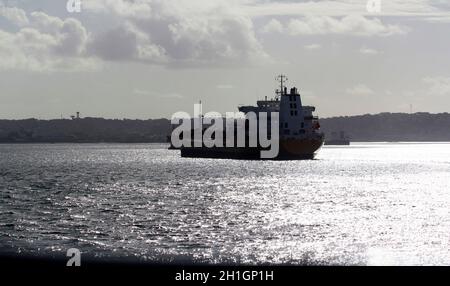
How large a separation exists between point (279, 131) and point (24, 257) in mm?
98310

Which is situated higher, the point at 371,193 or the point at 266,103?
the point at 266,103

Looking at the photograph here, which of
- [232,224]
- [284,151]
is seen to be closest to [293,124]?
[284,151]

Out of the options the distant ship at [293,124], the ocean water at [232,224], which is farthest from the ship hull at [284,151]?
the ocean water at [232,224]

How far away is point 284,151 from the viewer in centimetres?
13050

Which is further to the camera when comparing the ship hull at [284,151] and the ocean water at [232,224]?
the ship hull at [284,151]

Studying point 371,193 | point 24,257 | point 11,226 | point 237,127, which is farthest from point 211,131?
point 24,257

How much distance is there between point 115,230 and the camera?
121 ft

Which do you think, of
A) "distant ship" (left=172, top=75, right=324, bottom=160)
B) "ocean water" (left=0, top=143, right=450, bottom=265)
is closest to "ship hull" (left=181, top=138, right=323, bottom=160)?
"distant ship" (left=172, top=75, right=324, bottom=160)

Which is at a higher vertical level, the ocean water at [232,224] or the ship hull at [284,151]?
the ship hull at [284,151]

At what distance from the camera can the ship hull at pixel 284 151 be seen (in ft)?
417

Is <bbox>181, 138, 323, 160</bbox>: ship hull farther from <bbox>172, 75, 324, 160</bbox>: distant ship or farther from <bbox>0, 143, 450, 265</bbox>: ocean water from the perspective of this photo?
<bbox>0, 143, 450, 265</bbox>: ocean water

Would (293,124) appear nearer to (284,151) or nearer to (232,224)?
(284,151)

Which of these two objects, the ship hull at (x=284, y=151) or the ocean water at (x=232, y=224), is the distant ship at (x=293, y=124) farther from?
the ocean water at (x=232, y=224)
